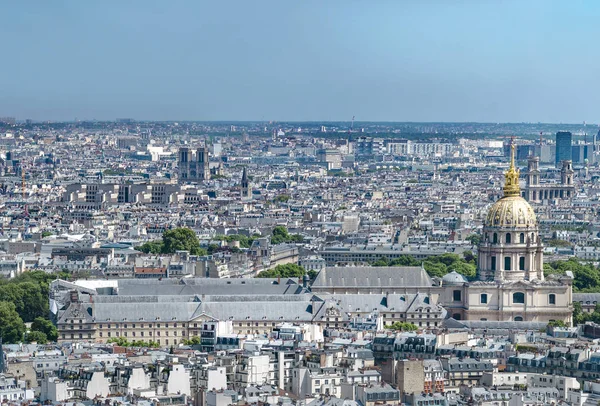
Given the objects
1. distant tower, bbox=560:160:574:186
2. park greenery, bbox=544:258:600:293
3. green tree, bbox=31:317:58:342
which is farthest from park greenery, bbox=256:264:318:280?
distant tower, bbox=560:160:574:186

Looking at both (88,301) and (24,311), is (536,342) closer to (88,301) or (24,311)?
(88,301)

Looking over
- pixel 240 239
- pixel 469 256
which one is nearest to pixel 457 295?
pixel 469 256

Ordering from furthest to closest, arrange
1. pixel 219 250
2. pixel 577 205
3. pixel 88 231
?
pixel 577 205
pixel 88 231
pixel 219 250

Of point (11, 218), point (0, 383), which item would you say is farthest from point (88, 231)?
point (0, 383)

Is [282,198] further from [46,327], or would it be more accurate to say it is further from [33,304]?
[46,327]

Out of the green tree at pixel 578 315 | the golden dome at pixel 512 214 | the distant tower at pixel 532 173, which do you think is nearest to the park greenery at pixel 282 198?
the distant tower at pixel 532 173

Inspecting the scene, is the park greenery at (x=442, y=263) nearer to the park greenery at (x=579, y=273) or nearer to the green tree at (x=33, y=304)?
the park greenery at (x=579, y=273)

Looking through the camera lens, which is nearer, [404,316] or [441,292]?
[404,316]

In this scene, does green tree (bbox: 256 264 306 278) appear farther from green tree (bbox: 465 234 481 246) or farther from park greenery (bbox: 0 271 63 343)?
green tree (bbox: 465 234 481 246)
